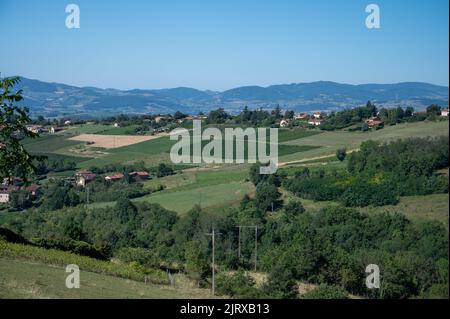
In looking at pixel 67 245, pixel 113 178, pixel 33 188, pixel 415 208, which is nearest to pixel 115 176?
pixel 113 178

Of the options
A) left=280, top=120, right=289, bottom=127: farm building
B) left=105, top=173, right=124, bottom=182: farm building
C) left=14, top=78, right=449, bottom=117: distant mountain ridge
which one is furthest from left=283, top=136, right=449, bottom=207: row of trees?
left=14, top=78, right=449, bottom=117: distant mountain ridge

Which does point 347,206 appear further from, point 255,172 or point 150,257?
point 150,257

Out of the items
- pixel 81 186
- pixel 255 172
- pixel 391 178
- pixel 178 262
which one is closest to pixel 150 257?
pixel 178 262

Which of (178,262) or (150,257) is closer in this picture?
(150,257)

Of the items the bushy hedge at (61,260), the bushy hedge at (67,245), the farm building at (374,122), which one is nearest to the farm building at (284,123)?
the farm building at (374,122)

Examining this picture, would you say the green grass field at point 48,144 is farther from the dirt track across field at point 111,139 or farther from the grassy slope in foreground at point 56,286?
the grassy slope in foreground at point 56,286
